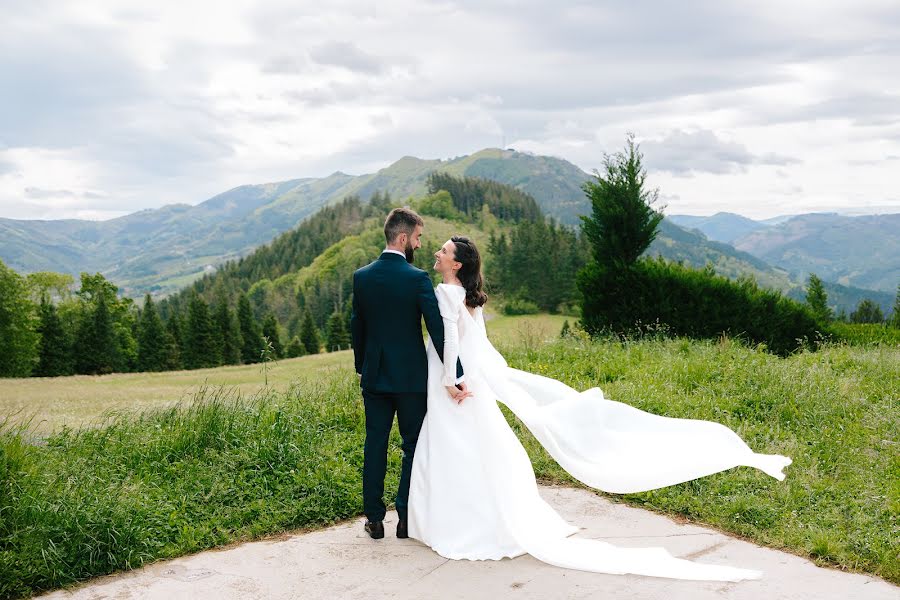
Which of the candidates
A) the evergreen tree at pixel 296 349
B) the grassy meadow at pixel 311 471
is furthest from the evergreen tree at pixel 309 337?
the grassy meadow at pixel 311 471

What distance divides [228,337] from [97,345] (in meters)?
15.5

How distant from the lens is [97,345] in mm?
64438

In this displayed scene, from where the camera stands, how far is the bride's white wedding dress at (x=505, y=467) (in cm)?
534

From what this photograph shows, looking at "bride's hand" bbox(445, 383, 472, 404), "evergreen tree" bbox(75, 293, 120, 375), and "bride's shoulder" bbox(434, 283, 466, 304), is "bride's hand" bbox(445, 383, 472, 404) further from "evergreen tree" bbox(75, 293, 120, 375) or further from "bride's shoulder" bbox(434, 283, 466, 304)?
"evergreen tree" bbox(75, 293, 120, 375)

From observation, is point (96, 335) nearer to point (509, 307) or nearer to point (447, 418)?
point (509, 307)

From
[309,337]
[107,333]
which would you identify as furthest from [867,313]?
[107,333]

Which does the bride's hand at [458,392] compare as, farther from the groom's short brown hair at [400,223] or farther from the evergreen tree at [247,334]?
the evergreen tree at [247,334]

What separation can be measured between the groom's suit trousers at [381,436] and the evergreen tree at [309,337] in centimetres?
8432

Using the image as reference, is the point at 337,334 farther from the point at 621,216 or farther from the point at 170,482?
the point at 170,482

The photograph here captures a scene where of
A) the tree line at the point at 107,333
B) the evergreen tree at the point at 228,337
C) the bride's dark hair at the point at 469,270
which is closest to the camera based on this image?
the bride's dark hair at the point at 469,270

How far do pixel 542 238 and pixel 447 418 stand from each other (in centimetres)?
9036

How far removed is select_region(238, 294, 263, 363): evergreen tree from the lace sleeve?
7571 cm

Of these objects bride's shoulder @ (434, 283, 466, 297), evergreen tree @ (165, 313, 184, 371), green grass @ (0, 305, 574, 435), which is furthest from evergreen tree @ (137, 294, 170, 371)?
bride's shoulder @ (434, 283, 466, 297)

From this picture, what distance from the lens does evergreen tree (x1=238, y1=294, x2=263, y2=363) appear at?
7950 centimetres
